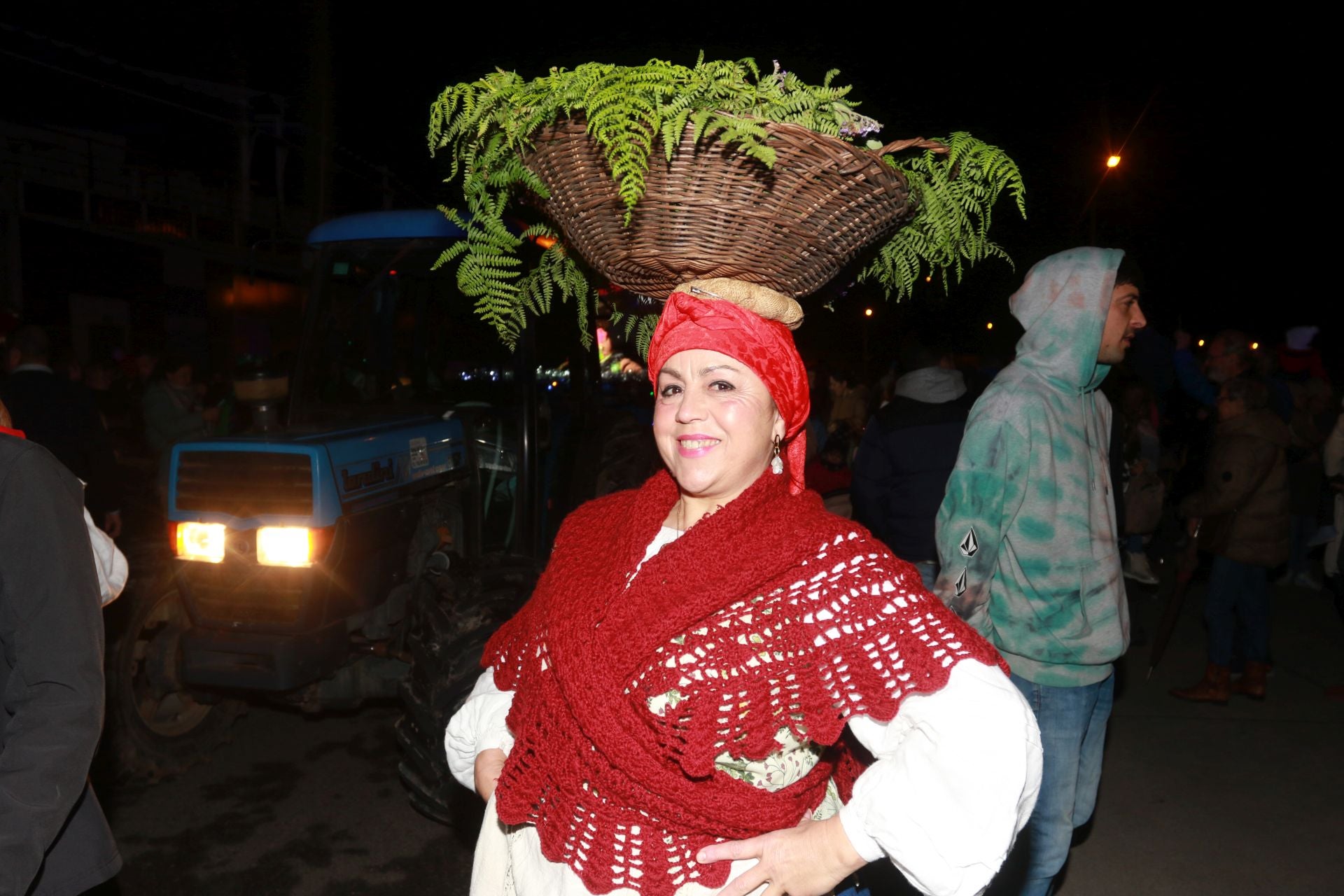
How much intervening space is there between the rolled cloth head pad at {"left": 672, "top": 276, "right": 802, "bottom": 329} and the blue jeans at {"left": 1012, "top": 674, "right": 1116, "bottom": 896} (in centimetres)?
168

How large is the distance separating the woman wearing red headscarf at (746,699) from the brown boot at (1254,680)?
542cm

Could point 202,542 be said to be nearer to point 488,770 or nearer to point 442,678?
point 442,678

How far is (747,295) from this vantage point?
1724 mm

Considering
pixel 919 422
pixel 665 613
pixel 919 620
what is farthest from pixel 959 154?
pixel 919 422

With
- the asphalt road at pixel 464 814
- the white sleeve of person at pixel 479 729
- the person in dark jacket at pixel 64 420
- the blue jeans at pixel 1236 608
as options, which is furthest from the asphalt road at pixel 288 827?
the blue jeans at pixel 1236 608

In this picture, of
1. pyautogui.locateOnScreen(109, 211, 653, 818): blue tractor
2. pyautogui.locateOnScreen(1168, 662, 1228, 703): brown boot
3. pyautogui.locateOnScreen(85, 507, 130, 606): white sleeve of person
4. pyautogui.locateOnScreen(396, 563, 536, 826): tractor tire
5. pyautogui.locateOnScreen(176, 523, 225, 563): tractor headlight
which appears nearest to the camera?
pyautogui.locateOnScreen(85, 507, 130, 606): white sleeve of person

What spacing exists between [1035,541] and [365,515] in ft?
9.93

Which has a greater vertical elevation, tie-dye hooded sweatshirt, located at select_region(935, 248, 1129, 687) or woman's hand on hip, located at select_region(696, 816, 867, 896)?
tie-dye hooded sweatshirt, located at select_region(935, 248, 1129, 687)

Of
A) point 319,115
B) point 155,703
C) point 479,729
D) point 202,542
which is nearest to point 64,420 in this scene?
point 155,703

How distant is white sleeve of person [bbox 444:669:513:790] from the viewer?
1989 millimetres

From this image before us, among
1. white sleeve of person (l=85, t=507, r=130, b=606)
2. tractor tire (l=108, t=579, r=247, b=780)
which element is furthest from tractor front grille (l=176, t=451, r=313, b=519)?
white sleeve of person (l=85, t=507, r=130, b=606)

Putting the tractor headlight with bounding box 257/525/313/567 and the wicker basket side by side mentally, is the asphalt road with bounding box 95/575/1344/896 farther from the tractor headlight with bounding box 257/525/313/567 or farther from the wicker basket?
the wicker basket

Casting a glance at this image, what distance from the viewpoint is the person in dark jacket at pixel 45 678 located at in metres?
1.65

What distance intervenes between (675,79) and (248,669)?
370 cm
